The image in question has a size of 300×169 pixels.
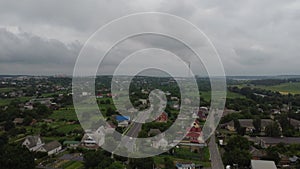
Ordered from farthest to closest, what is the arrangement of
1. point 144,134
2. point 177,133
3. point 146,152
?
point 177,133
point 144,134
point 146,152

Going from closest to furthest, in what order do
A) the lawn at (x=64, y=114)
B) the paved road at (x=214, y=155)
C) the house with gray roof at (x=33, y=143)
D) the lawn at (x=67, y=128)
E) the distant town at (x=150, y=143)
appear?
1. the distant town at (x=150, y=143)
2. the paved road at (x=214, y=155)
3. the house with gray roof at (x=33, y=143)
4. the lawn at (x=67, y=128)
5. the lawn at (x=64, y=114)

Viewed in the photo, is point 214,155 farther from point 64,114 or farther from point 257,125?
point 64,114

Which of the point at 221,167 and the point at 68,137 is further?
the point at 68,137

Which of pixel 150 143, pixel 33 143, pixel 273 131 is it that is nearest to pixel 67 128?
pixel 33 143

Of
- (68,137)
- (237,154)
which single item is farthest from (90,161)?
(68,137)

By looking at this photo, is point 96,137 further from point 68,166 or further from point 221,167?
point 221,167

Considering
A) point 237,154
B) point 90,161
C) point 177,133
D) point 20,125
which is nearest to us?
point 90,161

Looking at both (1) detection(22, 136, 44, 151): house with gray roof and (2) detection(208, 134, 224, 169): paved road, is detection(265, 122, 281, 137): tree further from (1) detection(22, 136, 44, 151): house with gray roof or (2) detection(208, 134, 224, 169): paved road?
(1) detection(22, 136, 44, 151): house with gray roof

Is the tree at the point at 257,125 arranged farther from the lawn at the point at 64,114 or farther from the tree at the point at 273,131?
the lawn at the point at 64,114

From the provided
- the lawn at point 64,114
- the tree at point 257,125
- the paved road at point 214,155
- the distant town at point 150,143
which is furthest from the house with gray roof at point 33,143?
the tree at point 257,125
